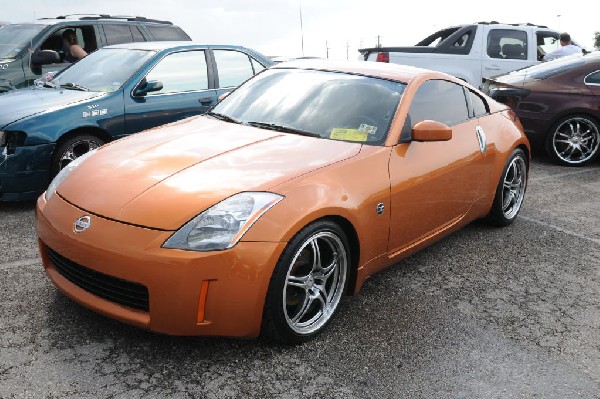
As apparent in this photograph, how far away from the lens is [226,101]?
4488mm

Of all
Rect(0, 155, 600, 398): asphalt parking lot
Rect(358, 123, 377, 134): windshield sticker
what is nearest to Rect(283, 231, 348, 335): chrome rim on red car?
Rect(0, 155, 600, 398): asphalt parking lot

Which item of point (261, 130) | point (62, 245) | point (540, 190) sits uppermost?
point (261, 130)

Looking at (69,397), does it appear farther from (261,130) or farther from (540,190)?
(540,190)

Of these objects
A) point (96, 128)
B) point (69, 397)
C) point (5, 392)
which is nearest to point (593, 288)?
point (69, 397)

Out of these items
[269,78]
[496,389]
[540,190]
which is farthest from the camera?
[540,190]

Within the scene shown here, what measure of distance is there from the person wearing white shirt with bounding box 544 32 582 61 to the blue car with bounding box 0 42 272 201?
6.27m

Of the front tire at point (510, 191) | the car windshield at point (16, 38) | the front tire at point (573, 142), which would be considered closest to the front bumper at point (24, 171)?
the car windshield at point (16, 38)

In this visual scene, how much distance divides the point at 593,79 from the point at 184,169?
21.1 ft

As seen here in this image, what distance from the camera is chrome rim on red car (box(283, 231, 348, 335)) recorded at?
3117mm

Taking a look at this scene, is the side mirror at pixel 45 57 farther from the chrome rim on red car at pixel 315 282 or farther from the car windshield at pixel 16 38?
the chrome rim on red car at pixel 315 282

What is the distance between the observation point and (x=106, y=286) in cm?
288

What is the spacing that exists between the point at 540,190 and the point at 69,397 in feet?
17.4

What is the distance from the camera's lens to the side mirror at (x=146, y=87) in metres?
5.99

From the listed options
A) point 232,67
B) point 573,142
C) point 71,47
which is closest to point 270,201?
point 232,67
